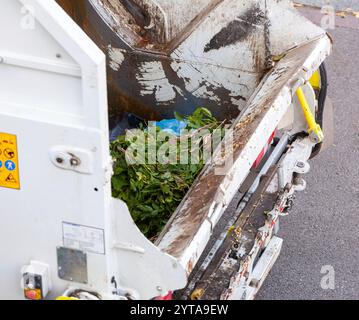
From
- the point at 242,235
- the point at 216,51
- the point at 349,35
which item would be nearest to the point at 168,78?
the point at 216,51

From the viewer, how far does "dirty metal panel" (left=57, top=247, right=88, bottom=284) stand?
8.28 ft

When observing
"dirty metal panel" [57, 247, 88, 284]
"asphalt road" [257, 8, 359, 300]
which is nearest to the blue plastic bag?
"asphalt road" [257, 8, 359, 300]

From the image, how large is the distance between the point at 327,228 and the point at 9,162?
7.67ft

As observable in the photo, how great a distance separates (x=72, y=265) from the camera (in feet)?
8.36

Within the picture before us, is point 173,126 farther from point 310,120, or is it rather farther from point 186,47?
point 310,120

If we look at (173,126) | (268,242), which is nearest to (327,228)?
(268,242)

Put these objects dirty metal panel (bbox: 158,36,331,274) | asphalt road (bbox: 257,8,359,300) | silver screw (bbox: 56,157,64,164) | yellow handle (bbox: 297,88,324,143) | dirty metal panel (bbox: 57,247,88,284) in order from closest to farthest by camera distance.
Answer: silver screw (bbox: 56,157,64,164) < dirty metal panel (bbox: 57,247,88,284) < dirty metal panel (bbox: 158,36,331,274) < yellow handle (bbox: 297,88,324,143) < asphalt road (bbox: 257,8,359,300)

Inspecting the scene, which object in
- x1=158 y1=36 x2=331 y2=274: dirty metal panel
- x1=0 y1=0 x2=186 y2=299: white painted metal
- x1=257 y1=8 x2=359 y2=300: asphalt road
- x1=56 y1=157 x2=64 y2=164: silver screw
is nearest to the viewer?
x1=0 y1=0 x2=186 y2=299: white painted metal

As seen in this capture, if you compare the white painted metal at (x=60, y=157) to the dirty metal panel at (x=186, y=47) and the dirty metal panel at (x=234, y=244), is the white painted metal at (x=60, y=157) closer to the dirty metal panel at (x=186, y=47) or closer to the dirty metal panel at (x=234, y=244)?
the dirty metal panel at (x=234, y=244)

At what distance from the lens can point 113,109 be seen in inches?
159

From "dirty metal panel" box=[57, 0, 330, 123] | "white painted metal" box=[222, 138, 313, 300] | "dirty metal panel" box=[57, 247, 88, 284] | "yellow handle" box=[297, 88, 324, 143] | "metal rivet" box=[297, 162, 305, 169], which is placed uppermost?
"dirty metal panel" box=[57, 0, 330, 123]

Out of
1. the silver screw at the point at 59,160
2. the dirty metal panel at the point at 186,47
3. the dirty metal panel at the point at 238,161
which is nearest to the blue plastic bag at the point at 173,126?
the dirty metal panel at the point at 186,47

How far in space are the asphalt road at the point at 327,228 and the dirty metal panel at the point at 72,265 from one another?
1.56 meters

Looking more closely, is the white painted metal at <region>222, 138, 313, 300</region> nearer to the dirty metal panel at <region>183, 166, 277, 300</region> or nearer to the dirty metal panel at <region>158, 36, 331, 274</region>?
the dirty metal panel at <region>183, 166, 277, 300</region>
